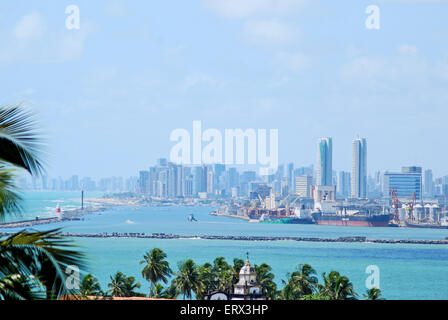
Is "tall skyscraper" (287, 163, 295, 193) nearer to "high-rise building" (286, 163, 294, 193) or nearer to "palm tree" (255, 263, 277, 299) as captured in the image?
"high-rise building" (286, 163, 294, 193)

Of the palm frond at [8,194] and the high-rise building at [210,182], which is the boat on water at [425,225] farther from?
the palm frond at [8,194]

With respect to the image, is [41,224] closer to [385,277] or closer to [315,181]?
[385,277]

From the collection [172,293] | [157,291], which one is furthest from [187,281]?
[157,291]

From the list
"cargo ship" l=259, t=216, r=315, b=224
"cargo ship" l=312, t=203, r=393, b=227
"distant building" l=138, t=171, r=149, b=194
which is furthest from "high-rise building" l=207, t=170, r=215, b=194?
"cargo ship" l=312, t=203, r=393, b=227

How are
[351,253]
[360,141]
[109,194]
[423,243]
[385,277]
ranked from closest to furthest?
[385,277] < [351,253] < [423,243] < [360,141] < [109,194]

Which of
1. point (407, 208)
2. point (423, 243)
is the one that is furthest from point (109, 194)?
point (423, 243)

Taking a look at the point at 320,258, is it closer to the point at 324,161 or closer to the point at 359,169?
the point at 324,161
